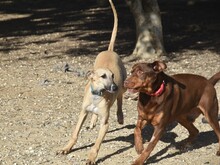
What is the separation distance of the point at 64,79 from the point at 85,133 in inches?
127

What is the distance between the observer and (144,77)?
20.1 feet

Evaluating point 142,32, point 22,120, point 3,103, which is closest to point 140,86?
point 22,120

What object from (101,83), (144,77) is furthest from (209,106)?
(101,83)

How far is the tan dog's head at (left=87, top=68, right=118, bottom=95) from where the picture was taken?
671 cm

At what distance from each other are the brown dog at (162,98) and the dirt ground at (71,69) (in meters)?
0.47

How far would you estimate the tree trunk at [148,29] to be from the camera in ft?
41.5

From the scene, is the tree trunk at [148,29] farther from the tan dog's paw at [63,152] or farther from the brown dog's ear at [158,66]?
the brown dog's ear at [158,66]

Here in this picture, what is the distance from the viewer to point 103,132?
22.0 feet

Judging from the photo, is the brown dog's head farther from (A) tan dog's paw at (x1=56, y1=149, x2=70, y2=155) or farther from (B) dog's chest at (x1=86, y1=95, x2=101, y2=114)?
(A) tan dog's paw at (x1=56, y1=149, x2=70, y2=155)

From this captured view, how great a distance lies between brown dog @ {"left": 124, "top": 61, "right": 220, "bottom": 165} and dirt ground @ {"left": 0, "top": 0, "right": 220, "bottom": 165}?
1.56ft

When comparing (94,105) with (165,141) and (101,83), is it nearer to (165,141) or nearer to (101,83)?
(101,83)

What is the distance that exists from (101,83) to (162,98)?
0.76m

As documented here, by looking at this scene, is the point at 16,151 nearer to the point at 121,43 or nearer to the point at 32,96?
the point at 32,96

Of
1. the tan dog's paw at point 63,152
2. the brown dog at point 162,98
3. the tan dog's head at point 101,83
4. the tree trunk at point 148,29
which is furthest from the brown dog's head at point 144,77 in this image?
the tree trunk at point 148,29
